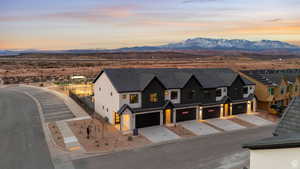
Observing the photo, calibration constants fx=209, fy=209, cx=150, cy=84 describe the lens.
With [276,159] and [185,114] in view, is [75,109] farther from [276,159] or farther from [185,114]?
[276,159]

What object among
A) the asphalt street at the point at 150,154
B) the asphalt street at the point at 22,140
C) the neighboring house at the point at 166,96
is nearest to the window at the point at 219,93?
the neighboring house at the point at 166,96

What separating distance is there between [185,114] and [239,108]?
10.2 m

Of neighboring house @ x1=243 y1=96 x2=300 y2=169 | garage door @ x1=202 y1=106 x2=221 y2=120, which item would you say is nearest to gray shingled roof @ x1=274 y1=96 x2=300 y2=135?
neighboring house @ x1=243 y1=96 x2=300 y2=169

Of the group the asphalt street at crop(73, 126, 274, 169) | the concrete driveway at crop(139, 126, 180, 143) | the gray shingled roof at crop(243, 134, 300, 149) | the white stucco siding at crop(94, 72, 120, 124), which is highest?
the gray shingled roof at crop(243, 134, 300, 149)

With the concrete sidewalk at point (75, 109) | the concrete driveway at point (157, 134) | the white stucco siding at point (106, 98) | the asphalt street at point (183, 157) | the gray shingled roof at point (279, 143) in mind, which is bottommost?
the asphalt street at point (183, 157)

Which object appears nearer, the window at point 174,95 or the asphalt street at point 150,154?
the asphalt street at point 150,154

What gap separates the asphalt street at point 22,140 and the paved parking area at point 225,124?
68.1ft

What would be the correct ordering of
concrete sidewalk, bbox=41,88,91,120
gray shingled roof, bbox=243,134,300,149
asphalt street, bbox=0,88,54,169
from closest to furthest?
gray shingled roof, bbox=243,134,300,149, asphalt street, bbox=0,88,54,169, concrete sidewalk, bbox=41,88,91,120

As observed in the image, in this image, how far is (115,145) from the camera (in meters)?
21.7

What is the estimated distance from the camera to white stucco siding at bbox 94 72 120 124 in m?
27.1

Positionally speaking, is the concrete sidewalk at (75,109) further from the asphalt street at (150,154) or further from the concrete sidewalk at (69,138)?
the asphalt street at (150,154)

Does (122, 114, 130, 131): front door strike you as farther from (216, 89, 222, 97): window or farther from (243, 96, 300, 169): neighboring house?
(243, 96, 300, 169): neighboring house

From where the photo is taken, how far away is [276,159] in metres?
7.02

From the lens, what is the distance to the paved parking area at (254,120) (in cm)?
2962
